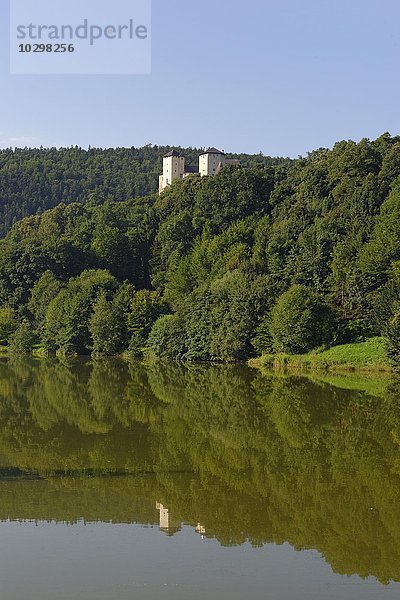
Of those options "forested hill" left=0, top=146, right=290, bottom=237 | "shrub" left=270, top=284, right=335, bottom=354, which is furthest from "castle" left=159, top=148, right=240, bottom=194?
"shrub" left=270, top=284, right=335, bottom=354

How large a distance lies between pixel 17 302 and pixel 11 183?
86035 mm

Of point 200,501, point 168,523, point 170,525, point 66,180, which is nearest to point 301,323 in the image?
point 200,501

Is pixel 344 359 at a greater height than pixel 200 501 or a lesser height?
lesser

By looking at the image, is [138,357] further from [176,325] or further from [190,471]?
[190,471]

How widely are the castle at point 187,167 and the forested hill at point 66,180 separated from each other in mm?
23131

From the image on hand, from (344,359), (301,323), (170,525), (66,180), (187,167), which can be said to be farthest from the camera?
(66,180)

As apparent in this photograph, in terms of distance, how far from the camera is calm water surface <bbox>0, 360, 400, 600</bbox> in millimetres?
12148

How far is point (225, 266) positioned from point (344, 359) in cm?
2591

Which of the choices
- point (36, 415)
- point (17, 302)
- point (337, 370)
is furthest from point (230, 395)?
point (17, 302)

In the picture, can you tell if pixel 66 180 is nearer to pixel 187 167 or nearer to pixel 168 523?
pixel 187 167

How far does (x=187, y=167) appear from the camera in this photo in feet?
447

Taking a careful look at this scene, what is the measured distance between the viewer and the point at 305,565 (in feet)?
41.9

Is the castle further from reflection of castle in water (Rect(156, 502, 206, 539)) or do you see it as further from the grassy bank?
reflection of castle in water (Rect(156, 502, 206, 539))

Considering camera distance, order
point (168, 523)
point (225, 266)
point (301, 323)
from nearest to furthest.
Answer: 1. point (168, 523)
2. point (301, 323)
3. point (225, 266)
